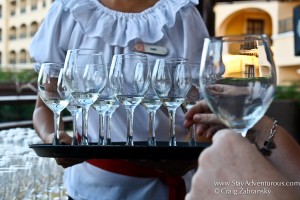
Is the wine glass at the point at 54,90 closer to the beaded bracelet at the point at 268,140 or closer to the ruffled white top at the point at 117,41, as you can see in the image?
the ruffled white top at the point at 117,41

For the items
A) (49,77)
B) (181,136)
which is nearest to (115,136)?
(181,136)

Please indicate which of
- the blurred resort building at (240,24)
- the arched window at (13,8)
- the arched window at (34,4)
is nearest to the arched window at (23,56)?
the blurred resort building at (240,24)

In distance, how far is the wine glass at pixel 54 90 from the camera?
0.98 metres

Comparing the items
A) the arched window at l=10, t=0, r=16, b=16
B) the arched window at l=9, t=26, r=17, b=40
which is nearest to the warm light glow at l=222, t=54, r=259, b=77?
the arched window at l=9, t=26, r=17, b=40

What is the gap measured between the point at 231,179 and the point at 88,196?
2.36ft

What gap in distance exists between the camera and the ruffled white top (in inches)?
47.8

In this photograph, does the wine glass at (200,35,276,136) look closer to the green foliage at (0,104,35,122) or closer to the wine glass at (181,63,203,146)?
the wine glass at (181,63,203,146)

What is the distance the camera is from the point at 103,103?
0.98 m

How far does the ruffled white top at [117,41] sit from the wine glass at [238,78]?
575 mm

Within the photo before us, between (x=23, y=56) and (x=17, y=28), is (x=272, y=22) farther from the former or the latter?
(x=17, y=28)

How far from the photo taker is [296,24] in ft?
14.5

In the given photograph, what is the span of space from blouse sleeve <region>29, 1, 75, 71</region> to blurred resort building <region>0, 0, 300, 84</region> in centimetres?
1072

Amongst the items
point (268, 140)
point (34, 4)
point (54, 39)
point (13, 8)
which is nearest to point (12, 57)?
point (13, 8)

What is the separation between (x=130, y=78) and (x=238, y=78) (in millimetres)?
331
